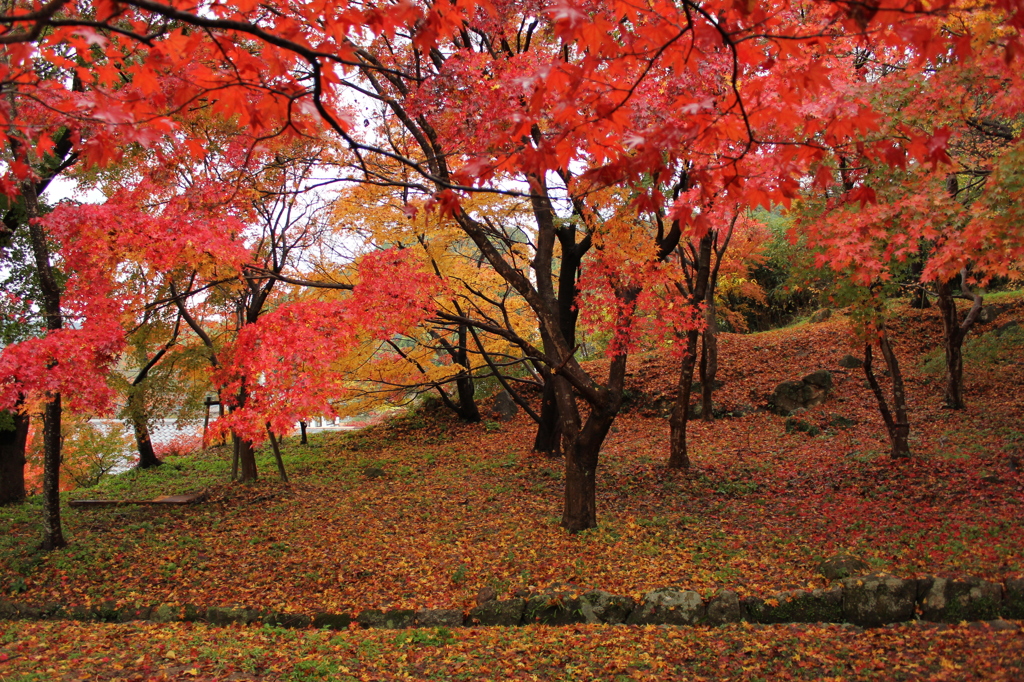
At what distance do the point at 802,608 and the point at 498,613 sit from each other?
308 cm

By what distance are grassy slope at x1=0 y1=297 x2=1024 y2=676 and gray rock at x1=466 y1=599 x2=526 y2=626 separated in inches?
9.5

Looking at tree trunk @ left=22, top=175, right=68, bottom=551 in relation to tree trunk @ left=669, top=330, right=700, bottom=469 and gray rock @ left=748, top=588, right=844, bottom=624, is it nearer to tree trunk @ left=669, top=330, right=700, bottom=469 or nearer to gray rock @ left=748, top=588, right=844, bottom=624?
gray rock @ left=748, top=588, right=844, bottom=624

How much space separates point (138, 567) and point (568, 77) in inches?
321

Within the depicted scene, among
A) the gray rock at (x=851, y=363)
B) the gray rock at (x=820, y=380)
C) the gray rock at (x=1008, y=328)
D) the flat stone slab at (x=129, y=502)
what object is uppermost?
the gray rock at (x=1008, y=328)

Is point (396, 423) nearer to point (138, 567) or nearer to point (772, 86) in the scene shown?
point (138, 567)

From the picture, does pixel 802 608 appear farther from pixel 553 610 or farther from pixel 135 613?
pixel 135 613

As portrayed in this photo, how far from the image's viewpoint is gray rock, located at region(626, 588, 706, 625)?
19.7 ft

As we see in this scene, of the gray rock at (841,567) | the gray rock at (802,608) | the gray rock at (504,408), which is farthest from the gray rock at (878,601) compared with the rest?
the gray rock at (504,408)

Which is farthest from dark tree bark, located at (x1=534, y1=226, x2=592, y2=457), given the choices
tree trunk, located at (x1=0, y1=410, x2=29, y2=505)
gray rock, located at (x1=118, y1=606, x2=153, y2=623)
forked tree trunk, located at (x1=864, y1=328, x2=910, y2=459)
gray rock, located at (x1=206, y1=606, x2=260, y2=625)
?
→ tree trunk, located at (x1=0, y1=410, x2=29, y2=505)

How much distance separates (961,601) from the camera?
5.73m

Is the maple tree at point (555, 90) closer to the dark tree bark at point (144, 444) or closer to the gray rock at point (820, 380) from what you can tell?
the gray rock at point (820, 380)

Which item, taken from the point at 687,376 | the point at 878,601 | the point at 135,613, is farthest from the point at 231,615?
the point at 687,376

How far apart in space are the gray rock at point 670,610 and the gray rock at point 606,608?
80 mm

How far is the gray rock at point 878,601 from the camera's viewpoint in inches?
228
